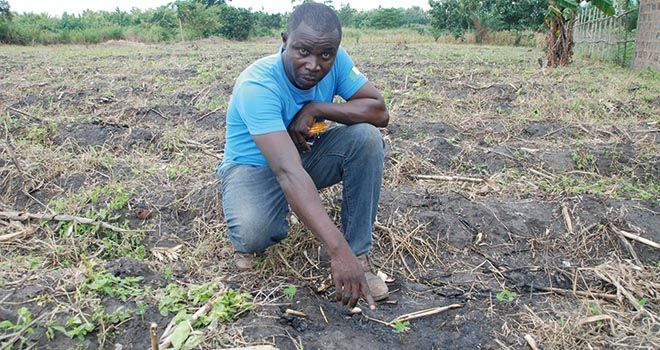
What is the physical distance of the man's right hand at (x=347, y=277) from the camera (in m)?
2.18

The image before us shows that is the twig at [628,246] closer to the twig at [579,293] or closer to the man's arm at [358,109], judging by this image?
the twig at [579,293]

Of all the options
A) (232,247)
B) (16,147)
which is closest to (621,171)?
(232,247)

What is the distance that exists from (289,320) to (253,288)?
344 mm

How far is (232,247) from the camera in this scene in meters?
3.14

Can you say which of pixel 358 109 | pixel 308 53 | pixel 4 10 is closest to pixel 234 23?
pixel 4 10

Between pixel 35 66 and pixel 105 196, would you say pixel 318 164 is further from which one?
pixel 35 66

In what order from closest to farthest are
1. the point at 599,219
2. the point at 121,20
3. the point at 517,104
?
the point at 599,219 → the point at 517,104 → the point at 121,20

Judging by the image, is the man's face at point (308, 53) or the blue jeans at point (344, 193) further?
the blue jeans at point (344, 193)

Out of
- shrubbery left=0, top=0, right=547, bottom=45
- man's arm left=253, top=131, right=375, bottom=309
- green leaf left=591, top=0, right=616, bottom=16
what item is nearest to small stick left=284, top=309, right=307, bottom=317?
man's arm left=253, top=131, right=375, bottom=309

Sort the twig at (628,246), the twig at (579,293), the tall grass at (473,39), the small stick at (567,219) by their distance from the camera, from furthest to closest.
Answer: the tall grass at (473,39), the small stick at (567,219), the twig at (628,246), the twig at (579,293)

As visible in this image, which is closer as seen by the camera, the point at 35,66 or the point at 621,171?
the point at 621,171

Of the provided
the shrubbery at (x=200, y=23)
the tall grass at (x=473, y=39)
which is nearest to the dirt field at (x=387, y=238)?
the tall grass at (x=473, y=39)

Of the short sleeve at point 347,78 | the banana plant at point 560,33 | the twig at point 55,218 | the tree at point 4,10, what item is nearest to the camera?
the short sleeve at point 347,78

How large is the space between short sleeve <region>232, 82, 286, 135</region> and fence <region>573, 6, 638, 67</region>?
10.5 m
